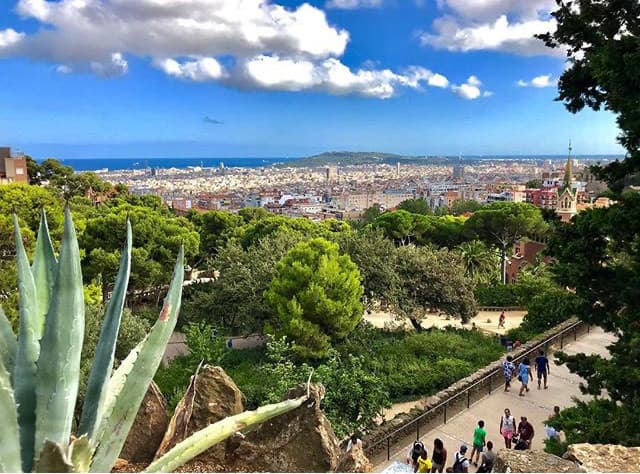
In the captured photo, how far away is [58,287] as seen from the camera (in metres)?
2.17

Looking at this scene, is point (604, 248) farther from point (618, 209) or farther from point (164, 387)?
point (164, 387)

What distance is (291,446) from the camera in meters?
3.81

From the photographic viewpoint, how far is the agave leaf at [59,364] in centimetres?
208

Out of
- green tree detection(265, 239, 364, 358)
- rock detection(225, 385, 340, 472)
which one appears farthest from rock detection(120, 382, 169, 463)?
green tree detection(265, 239, 364, 358)

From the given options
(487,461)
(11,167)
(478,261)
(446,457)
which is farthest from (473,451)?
(11,167)

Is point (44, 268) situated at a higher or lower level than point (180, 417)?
higher

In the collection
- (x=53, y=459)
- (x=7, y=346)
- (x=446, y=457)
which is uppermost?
(x=7, y=346)

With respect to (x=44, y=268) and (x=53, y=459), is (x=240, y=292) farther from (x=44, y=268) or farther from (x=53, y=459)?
(x=53, y=459)

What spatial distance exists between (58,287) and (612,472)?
3.67 metres

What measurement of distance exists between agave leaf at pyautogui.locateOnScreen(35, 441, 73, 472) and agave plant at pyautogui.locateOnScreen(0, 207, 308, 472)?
16mm

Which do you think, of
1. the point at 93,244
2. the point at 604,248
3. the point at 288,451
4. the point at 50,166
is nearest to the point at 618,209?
the point at 604,248

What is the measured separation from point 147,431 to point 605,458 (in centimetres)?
346

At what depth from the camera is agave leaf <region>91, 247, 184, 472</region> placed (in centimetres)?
229

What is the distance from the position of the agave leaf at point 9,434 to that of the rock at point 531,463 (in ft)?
10.1
